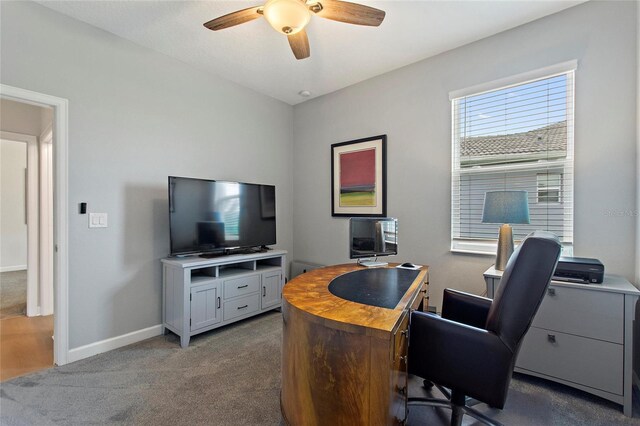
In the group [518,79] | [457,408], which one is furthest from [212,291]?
[518,79]

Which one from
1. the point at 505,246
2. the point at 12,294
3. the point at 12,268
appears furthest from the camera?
the point at 12,268

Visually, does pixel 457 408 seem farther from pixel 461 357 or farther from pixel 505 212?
pixel 505 212

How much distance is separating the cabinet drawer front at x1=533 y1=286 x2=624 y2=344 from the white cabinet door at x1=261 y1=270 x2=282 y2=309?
2.44 metres

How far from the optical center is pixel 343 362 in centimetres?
119

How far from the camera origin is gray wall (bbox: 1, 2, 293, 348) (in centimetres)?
220

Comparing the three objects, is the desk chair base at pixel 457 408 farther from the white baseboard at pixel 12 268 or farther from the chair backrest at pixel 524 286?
the white baseboard at pixel 12 268

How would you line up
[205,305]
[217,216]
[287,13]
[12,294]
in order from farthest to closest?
[12,294]
[217,216]
[205,305]
[287,13]

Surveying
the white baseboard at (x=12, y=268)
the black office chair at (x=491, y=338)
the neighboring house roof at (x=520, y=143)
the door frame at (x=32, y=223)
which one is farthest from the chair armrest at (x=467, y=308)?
the white baseboard at (x=12, y=268)

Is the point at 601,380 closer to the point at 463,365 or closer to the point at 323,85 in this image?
the point at 463,365

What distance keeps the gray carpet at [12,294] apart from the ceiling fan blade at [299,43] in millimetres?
4187

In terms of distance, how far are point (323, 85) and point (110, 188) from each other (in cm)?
253

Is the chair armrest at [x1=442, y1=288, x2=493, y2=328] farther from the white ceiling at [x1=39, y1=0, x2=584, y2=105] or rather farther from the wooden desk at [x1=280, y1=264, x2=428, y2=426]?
the white ceiling at [x1=39, y1=0, x2=584, y2=105]

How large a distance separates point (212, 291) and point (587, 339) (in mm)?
2856

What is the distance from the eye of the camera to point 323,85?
11.5ft
